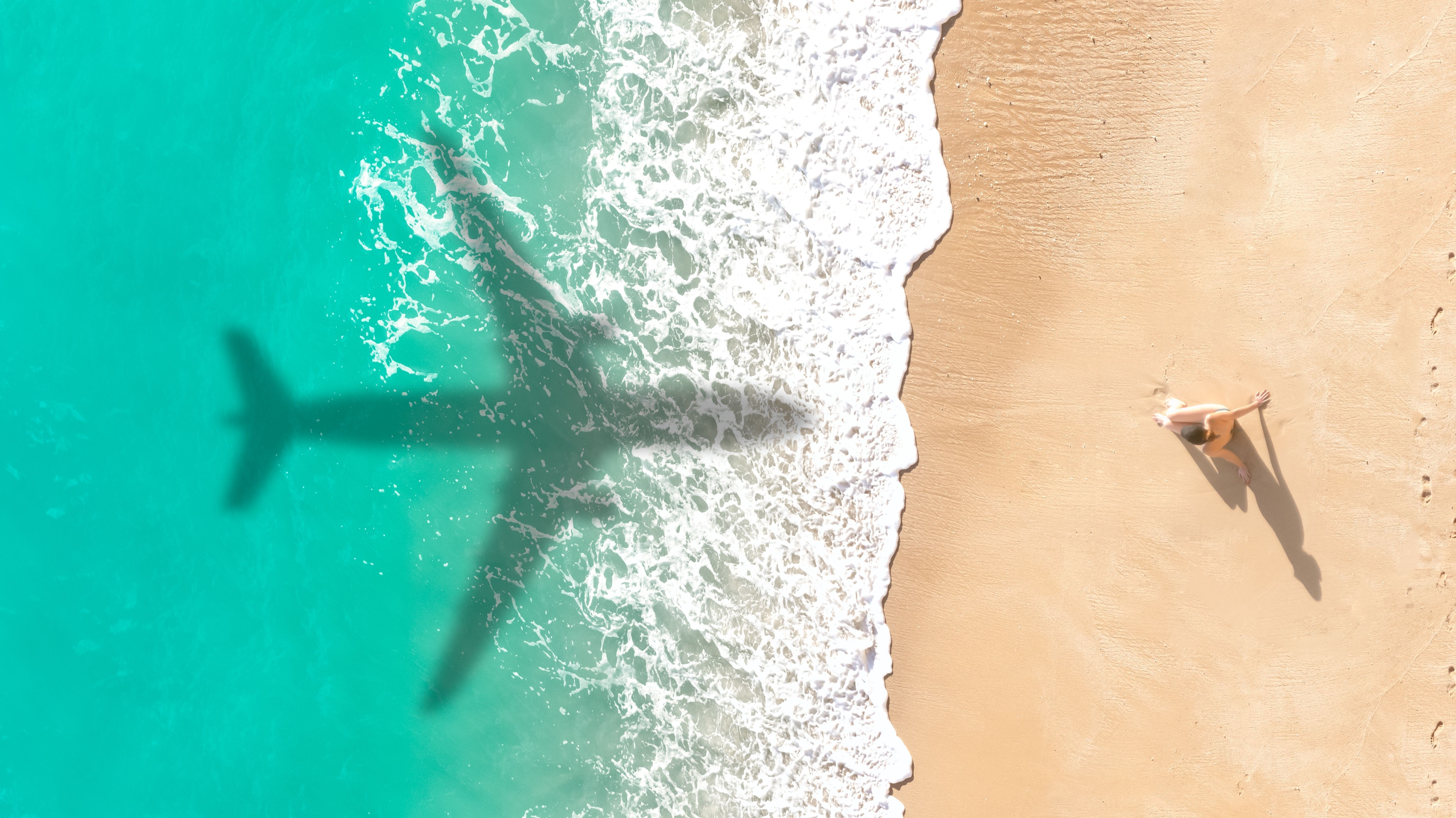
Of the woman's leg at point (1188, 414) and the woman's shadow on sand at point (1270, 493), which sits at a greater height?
the woman's leg at point (1188, 414)

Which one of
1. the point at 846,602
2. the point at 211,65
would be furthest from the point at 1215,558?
the point at 211,65

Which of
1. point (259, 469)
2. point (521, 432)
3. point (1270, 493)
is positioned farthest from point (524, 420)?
point (1270, 493)

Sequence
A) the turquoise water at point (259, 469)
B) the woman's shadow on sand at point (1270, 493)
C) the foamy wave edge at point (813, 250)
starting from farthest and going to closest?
the turquoise water at point (259, 469), the foamy wave edge at point (813, 250), the woman's shadow on sand at point (1270, 493)

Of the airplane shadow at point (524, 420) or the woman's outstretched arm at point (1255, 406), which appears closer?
the woman's outstretched arm at point (1255, 406)

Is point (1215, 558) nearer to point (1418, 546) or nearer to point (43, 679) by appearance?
point (1418, 546)

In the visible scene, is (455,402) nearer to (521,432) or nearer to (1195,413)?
(521,432)

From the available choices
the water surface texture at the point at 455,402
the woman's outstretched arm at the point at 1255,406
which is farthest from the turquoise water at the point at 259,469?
the woman's outstretched arm at the point at 1255,406

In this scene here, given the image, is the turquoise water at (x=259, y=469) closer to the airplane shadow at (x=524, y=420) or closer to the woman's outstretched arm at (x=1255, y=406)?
the airplane shadow at (x=524, y=420)
